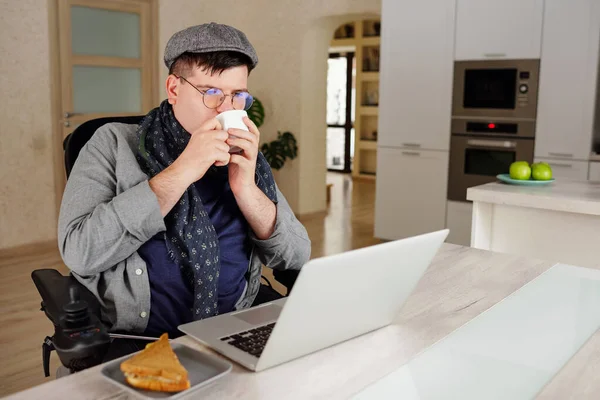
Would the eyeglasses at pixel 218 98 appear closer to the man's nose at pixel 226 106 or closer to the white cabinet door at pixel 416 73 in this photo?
the man's nose at pixel 226 106

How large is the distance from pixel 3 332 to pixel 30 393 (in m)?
2.81

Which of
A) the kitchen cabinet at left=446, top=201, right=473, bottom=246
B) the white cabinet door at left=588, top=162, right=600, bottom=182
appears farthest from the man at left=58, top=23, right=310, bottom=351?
the kitchen cabinet at left=446, top=201, right=473, bottom=246

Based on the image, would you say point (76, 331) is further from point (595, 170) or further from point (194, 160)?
point (595, 170)

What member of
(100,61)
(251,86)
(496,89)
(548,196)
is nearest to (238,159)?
(548,196)

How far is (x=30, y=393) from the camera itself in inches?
35.3

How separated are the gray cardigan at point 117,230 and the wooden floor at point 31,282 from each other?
1431 mm

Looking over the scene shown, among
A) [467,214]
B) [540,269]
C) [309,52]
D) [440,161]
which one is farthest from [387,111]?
[540,269]

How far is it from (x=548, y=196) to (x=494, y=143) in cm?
222

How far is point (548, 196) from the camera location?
2.54 metres

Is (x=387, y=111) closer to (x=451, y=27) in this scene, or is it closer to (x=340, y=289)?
(x=451, y=27)

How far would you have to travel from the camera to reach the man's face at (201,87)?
1476 mm

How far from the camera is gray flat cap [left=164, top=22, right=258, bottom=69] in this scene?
1466 mm

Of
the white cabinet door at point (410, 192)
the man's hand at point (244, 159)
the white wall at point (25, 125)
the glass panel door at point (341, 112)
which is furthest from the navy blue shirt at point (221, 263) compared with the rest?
the glass panel door at point (341, 112)

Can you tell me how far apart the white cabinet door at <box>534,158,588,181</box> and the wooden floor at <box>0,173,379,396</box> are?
172 cm
